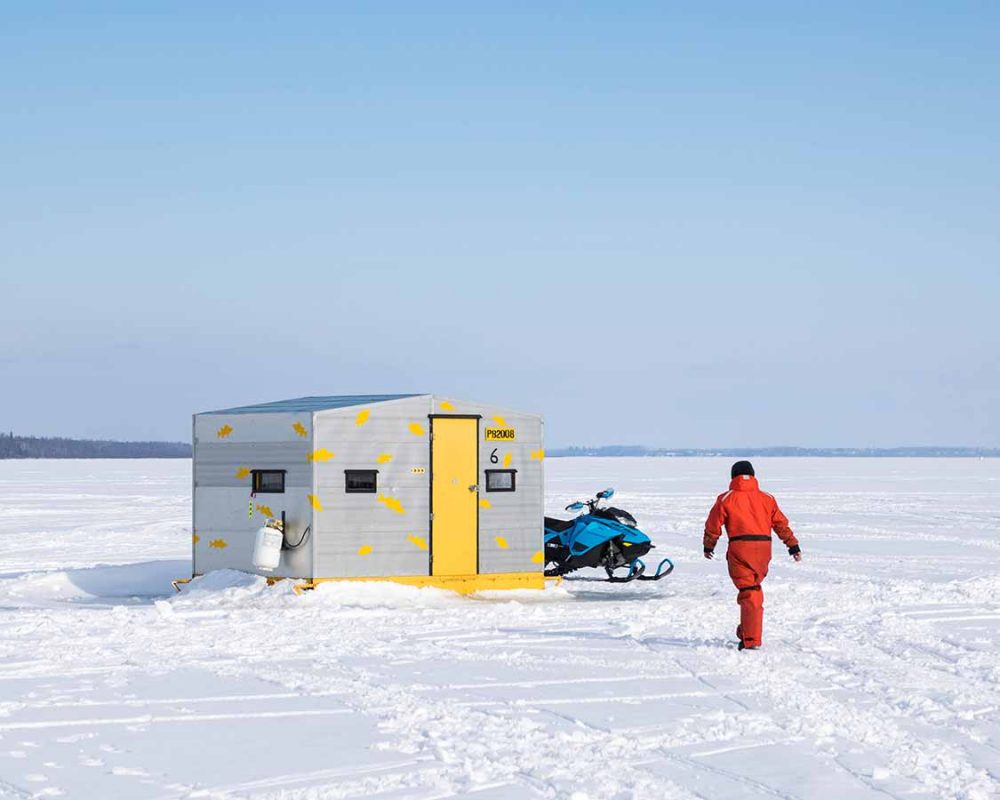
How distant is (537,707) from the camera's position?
8242mm

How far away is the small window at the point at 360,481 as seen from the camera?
14461mm

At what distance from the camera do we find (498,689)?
889 centimetres

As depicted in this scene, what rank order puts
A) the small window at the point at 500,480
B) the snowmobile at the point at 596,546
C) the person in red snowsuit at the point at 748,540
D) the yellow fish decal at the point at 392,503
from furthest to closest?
the snowmobile at the point at 596,546 < the small window at the point at 500,480 < the yellow fish decal at the point at 392,503 < the person in red snowsuit at the point at 748,540

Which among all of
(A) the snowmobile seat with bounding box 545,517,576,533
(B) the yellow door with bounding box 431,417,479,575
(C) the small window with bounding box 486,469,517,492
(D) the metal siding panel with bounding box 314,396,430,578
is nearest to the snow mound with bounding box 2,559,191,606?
(D) the metal siding panel with bounding box 314,396,430,578

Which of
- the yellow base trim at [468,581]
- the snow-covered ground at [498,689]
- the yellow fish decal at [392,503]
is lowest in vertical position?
the snow-covered ground at [498,689]

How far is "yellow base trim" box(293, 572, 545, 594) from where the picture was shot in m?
14.4

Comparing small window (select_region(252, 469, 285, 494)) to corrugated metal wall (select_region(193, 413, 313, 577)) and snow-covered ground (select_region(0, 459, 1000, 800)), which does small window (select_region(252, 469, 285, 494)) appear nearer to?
corrugated metal wall (select_region(193, 413, 313, 577))

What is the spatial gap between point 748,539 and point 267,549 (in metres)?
5.51

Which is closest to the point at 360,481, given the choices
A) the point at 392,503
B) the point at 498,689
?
the point at 392,503

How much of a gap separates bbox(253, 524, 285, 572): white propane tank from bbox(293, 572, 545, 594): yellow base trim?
42 centimetres

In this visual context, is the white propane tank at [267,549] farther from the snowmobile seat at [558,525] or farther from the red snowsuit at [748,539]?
the red snowsuit at [748,539]

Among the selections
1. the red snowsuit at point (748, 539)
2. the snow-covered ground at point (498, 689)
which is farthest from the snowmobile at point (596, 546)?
the red snowsuit at point (748, 539)

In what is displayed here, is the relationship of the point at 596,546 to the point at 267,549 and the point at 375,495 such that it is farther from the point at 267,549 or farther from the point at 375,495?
the point at 267,549

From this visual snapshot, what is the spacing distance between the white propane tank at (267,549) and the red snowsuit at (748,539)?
17.1 feet
